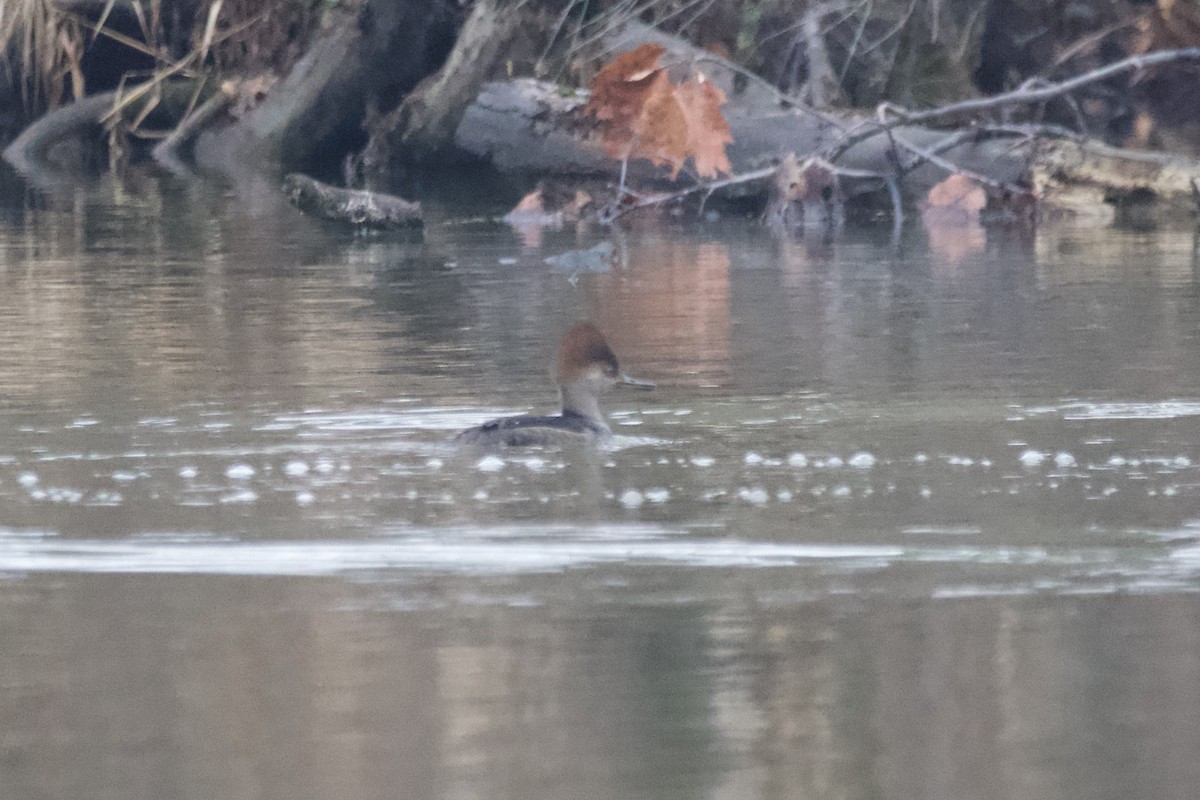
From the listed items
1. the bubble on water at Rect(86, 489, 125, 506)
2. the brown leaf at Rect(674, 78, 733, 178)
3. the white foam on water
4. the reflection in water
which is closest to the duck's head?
the bubble on water at Rect(86, 489, 125, 506)

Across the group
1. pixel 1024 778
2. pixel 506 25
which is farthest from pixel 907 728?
pixel 506 25

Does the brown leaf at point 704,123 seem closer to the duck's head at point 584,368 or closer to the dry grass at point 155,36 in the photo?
the duck's head at point 584,368

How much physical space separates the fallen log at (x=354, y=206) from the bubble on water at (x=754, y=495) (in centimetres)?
1040

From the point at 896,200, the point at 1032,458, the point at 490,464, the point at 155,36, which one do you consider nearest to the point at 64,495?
the point at 490,464

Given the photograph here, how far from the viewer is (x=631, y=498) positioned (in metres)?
6.41

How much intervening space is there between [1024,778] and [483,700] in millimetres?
1005

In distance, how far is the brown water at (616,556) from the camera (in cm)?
411

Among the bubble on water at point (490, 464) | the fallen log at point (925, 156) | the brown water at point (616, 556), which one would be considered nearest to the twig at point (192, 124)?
the fallen log at point (925, 156)

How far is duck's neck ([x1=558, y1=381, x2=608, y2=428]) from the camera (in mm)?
7605

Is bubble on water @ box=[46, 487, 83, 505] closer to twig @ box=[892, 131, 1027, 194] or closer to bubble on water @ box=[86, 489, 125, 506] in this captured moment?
bubble on water @ box=[86, 489, 125, 506]

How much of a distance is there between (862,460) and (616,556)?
1474mm

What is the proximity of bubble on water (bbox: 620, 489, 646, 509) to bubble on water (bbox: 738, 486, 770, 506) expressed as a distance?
0.85 ft

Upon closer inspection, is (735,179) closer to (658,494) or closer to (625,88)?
(625,88)

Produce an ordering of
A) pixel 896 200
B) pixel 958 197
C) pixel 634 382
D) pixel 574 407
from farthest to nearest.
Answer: pixel 958 197, pixel 896 200, pixel 634 382, pixel 574 407
